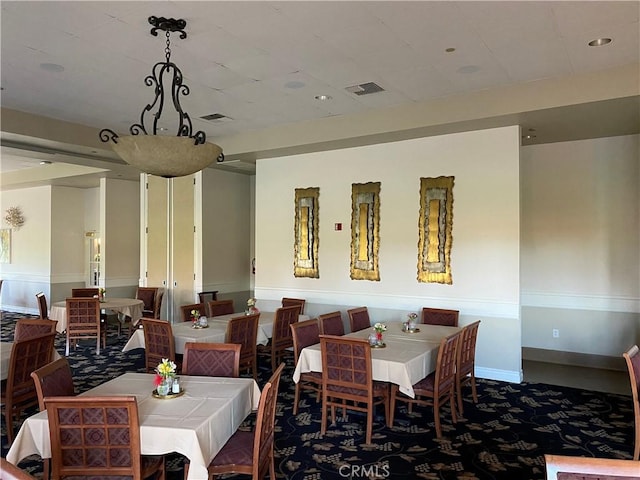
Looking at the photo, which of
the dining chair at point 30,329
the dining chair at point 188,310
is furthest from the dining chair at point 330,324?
the dining chair at point 30,329

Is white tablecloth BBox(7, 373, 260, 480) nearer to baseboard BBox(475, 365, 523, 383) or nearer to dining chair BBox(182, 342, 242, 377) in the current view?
dining chair BBox(182, 342, 242, 377)

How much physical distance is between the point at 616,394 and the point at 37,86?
7.36m

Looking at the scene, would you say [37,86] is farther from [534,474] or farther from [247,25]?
[534,474]

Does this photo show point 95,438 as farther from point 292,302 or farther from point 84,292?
point 84,292

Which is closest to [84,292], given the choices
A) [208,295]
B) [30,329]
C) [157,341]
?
[208,295]

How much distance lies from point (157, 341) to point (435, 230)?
3789 millimetres

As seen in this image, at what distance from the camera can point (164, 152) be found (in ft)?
11.0

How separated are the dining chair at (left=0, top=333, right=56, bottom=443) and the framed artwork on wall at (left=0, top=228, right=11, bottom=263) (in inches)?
394

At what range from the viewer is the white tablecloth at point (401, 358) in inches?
152

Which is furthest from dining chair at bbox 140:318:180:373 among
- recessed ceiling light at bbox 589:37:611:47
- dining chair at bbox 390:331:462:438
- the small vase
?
recessed ceiling light at bbox 589:37:611:47

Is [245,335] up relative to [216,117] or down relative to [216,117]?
down

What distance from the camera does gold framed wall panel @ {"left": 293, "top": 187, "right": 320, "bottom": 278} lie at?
294 inches

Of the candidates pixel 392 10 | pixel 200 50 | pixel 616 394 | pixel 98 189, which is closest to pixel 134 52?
pixel 200 50

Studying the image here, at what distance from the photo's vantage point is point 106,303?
7828mm
